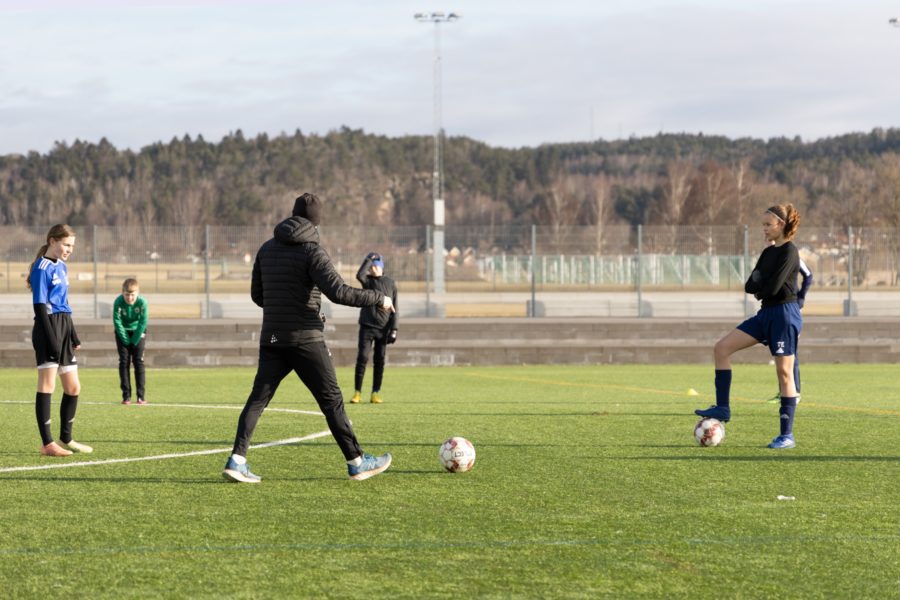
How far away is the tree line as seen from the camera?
475 ft

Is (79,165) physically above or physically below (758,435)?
above

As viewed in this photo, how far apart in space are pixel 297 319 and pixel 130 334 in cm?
897

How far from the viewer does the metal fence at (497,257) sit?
111ft

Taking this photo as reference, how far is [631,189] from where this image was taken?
160500 mm

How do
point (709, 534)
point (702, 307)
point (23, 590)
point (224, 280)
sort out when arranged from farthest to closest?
point (702, 307)
point (224, 280)
point (709, 534)
point (23, 590)

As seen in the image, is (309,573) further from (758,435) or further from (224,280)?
(224,280)

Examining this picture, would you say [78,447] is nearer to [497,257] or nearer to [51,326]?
[51,326]

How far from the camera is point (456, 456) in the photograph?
360 inches

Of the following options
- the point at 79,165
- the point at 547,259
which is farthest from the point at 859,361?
the point at 79,165

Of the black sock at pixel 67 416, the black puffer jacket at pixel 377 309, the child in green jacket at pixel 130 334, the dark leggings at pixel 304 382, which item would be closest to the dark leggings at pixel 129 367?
the child in green jacket at pixel 130 334

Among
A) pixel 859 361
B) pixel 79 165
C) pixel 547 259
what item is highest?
pixel 79 165

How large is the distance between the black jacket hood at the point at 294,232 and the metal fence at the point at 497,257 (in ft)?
81.0

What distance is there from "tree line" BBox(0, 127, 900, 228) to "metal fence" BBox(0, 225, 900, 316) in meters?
84.8

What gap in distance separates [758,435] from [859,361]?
15.7 meters
